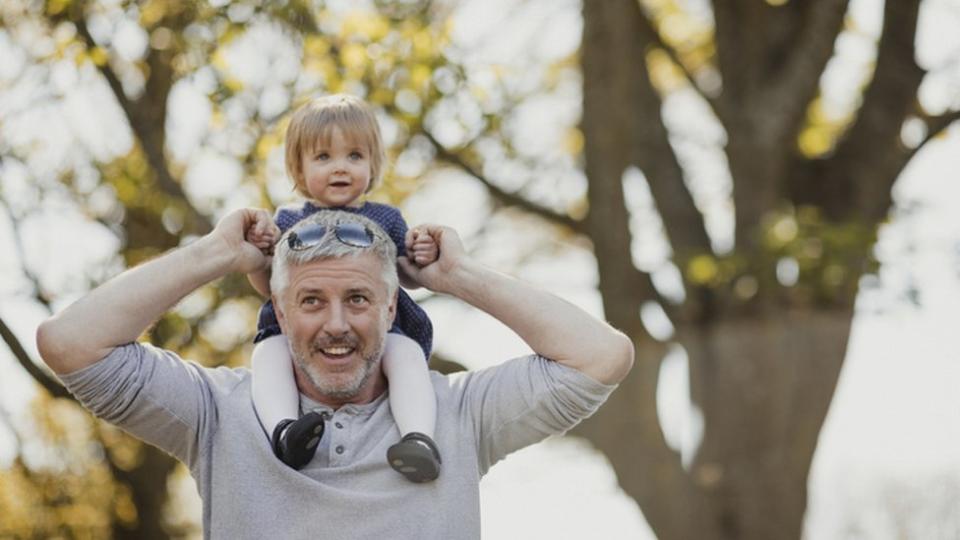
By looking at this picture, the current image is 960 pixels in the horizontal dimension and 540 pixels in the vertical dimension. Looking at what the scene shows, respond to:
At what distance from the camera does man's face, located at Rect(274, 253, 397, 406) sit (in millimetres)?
3160

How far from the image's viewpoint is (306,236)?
324 cm

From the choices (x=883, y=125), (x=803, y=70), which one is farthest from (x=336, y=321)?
(x=883, y=125)

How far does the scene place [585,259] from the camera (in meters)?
10.3

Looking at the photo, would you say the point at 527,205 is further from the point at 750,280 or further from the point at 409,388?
the point at 409,388

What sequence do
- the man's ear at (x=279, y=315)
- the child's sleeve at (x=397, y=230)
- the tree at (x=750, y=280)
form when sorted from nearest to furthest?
the man's ear at (x=279, y=315) → the child's sleeve at (x=397, y=230) → the tree at (x=750, y=280)

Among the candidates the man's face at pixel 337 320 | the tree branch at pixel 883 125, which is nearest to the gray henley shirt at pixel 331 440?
the man's face at pixel 337 320

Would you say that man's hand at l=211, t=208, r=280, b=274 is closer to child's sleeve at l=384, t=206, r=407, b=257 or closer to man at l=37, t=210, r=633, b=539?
man at l=37, t=210, r=633, b=539

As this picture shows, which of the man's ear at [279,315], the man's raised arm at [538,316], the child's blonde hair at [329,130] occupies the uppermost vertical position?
the child's blonde hair at [329,130]

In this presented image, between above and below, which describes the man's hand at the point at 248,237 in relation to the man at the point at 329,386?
above

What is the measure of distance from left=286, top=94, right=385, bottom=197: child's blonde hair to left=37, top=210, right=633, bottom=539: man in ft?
0.95

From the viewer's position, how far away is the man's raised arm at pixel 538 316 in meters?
3.21

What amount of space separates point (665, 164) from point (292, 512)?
22.1 ft

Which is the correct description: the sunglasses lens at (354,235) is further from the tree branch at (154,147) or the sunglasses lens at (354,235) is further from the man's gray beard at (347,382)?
the tree branch at (154,147)

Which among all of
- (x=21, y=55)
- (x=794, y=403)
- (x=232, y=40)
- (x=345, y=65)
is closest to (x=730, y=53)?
(x=794, y=403)
